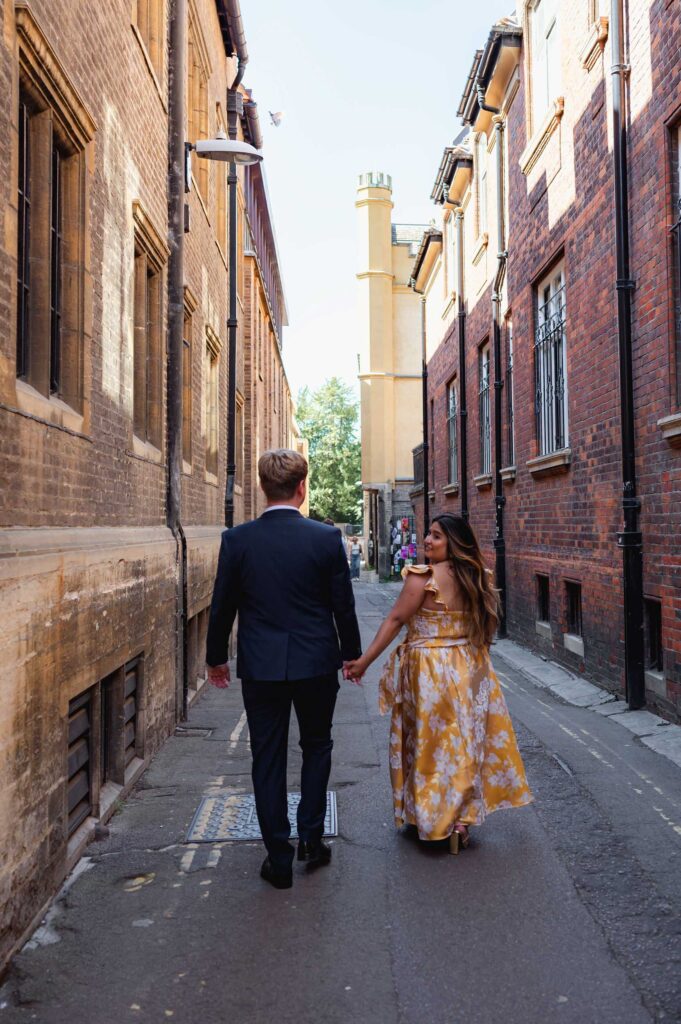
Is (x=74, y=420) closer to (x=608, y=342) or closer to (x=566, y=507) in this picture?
(x=608, y=342)

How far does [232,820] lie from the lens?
17.0 feet

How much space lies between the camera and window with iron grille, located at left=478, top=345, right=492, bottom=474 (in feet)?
49.9

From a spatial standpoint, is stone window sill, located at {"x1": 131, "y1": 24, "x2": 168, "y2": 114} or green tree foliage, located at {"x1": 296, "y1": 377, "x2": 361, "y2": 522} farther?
green tree foliage, located at {"x1": 296, "y1": 377, "x2": 361, "y2": 522}

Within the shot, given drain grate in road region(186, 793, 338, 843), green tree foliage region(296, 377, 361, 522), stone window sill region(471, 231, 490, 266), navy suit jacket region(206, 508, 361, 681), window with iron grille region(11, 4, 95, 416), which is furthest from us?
green tree foliage region(296, 377, 361, 522)

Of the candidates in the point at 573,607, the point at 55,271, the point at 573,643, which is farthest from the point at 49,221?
the point at 573,607

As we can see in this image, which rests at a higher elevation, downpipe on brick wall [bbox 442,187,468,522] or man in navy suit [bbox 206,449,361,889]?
downpipe on brick wall [bbox 442,187,468,522]

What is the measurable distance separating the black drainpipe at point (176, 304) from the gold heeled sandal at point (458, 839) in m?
3.84

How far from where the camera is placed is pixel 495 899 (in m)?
3.96

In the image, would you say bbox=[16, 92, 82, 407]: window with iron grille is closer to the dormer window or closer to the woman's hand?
the woman's hand

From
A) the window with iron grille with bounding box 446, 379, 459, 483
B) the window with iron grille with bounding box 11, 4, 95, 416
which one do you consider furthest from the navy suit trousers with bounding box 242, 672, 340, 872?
the window with iron grille with bounding box 446, 379, 459, 483

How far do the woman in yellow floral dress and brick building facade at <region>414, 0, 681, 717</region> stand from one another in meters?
2.74

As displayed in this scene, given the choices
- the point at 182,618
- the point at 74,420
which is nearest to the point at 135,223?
the point at 74,420

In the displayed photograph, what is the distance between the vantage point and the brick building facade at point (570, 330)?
7.28 meters

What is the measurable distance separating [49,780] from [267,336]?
2108 cm
